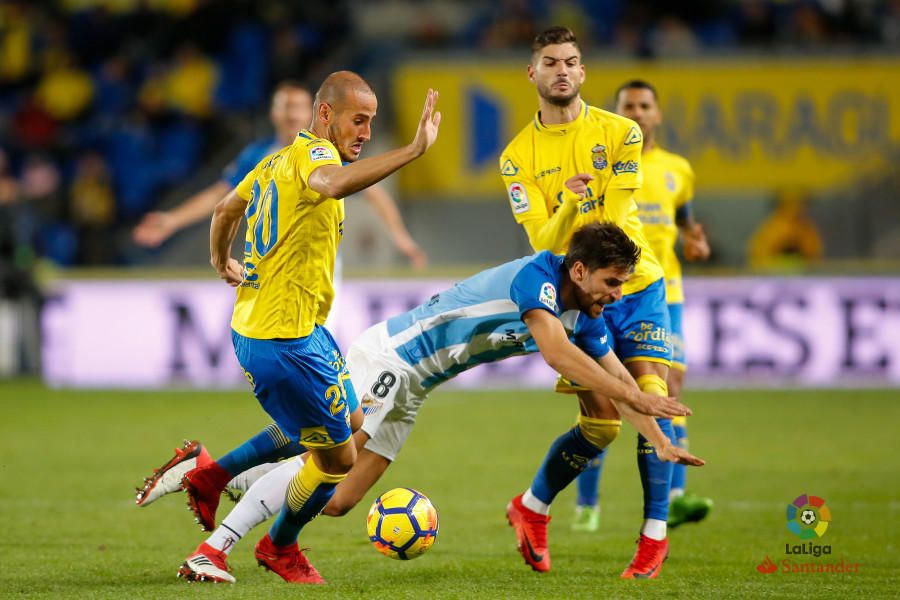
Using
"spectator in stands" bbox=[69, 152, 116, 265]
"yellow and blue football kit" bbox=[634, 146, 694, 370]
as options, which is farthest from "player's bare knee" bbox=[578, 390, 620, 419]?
"spectator in stands" bbox=[69, 152, 116, 265]

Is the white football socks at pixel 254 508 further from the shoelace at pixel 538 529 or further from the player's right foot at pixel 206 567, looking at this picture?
the shoelace at pixel 538 529

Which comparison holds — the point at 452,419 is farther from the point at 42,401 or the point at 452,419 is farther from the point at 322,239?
the point at 322,239

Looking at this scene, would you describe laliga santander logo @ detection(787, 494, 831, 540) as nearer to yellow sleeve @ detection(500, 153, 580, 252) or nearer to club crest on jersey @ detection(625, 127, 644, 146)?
yellow sleeve @ detection(500, 153, 580, 252)

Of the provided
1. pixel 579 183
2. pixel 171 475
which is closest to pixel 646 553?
pixel 579 183

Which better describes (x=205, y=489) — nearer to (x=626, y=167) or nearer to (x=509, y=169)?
(x=509, y=169)

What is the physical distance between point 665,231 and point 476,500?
2026 mm

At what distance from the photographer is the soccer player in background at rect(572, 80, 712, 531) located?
299 inches

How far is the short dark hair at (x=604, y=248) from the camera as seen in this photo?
224 inches

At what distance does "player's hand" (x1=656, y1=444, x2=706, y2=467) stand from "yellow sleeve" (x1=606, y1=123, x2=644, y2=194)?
5.08ft

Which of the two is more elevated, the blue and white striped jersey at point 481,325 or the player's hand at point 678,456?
the blue and white striped jersey at point 481,325

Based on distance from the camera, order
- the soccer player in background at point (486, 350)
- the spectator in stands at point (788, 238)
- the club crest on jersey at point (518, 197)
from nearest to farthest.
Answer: the soccer player in background at point (486, 350) → the club crest on jersey at point (518, 197) → the spectator in stands at point (788, 238)

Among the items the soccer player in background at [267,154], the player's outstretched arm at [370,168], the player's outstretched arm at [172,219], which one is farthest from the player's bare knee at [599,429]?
the player's outstretched arm at [172,219]

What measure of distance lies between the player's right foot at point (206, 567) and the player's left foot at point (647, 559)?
1.77 m

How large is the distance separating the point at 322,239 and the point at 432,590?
1.54m
